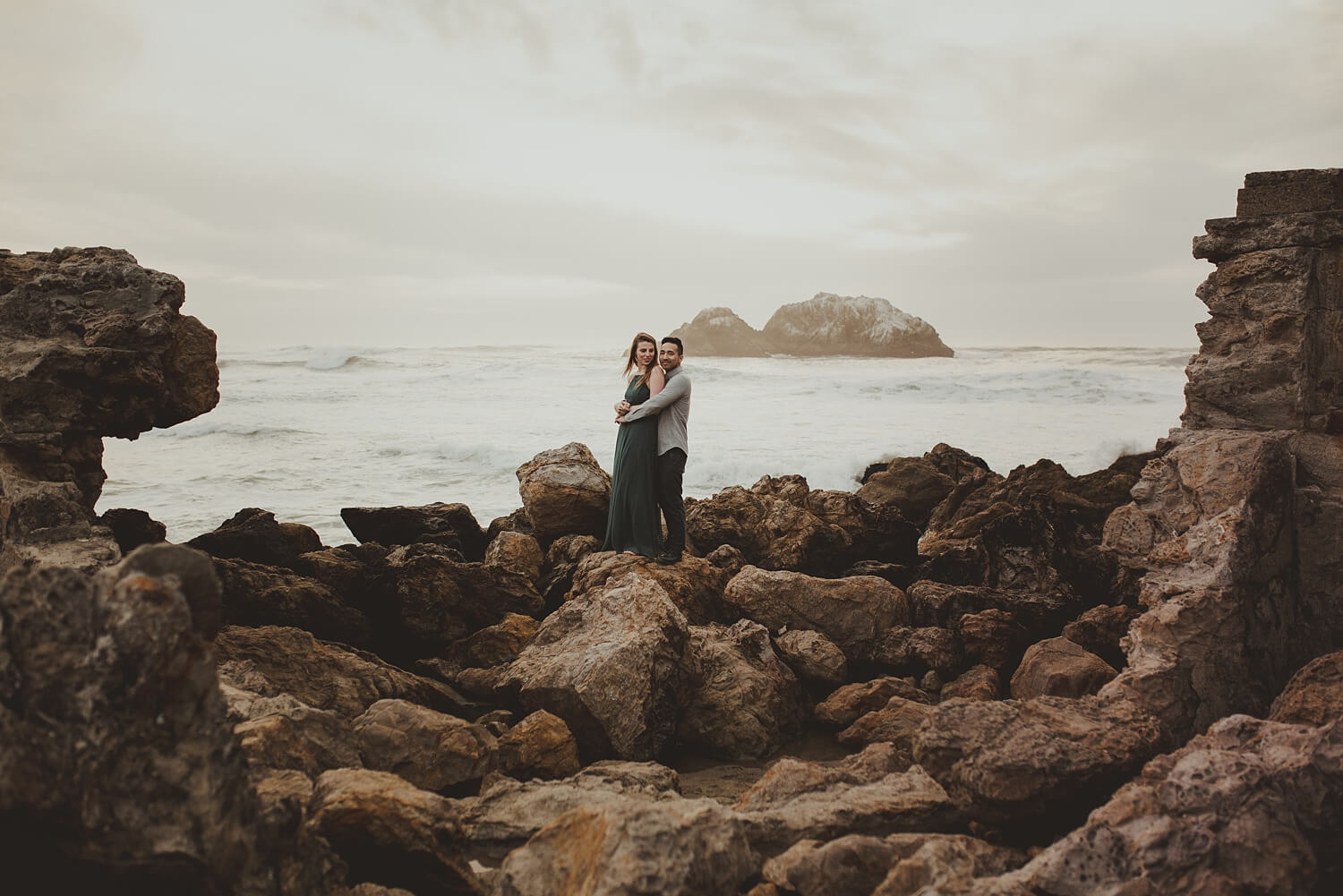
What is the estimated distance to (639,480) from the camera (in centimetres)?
755

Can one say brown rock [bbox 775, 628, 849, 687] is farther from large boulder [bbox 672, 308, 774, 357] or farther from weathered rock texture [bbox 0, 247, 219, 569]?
large boulder [bbox 672, 308, 774, 357]

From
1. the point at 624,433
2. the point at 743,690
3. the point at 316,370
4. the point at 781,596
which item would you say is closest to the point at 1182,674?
the point at 743,690

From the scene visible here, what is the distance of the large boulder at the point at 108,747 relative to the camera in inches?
87.7

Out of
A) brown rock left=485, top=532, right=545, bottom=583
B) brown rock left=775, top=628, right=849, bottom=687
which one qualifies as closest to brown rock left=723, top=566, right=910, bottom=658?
brown rock left=775, top=628, right=849, bottom=687

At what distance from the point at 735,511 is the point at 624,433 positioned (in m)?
1.54

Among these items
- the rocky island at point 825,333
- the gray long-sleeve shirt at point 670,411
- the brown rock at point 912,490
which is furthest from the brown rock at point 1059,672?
the rocky island at point 825,333

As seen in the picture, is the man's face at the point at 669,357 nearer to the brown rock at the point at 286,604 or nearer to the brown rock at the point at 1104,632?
the brown rock at the point at 286,604

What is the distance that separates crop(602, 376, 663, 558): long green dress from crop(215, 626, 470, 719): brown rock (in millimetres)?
2638

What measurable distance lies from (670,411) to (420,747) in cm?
419

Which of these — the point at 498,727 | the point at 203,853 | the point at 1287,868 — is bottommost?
the point at 498,727

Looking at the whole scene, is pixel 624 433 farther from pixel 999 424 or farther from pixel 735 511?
pixel 999 424

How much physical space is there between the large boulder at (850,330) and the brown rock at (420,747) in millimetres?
52037

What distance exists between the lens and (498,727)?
4.71m

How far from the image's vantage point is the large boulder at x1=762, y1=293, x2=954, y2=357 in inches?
2151
